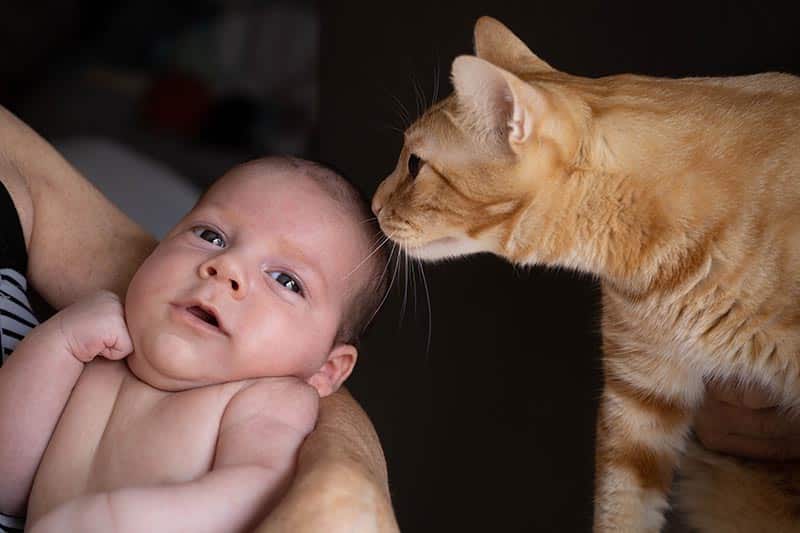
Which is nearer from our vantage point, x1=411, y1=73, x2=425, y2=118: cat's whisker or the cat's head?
the cat's head

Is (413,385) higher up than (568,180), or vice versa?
(568,180)

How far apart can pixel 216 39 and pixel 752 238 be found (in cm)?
336

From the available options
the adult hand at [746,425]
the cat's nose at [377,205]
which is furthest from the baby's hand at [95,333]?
the adult hand at [746,425]

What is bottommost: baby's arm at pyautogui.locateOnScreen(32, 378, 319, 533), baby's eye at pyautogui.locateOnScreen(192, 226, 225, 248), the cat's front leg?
the cat's front leg

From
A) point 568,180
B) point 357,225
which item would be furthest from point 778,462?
point 357,225

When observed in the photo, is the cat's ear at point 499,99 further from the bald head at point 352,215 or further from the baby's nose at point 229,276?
the baby's nose at point 229,276

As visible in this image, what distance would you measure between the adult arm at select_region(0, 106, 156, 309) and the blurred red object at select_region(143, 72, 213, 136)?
2.47 meters

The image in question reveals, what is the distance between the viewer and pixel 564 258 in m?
1.22

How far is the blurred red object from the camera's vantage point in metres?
3.94

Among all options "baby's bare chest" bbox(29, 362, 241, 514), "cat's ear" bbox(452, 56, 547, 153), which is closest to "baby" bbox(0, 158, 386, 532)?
"baby's bare chest" bbox(29, 362, 241, 514)

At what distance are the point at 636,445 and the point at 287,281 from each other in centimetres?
57

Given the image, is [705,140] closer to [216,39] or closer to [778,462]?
[778,462]

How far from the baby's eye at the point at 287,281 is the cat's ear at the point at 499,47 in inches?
15.9

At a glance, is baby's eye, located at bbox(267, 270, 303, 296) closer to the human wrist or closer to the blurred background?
the human wrist
